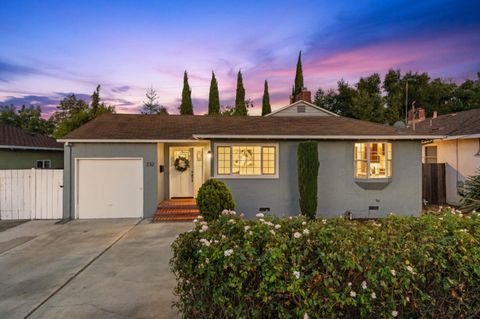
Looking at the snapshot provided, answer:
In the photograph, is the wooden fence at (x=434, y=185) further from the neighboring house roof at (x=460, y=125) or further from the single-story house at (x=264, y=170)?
the single-story house at (x=264, y=170)

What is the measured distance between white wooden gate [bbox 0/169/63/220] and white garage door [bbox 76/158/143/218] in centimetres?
80

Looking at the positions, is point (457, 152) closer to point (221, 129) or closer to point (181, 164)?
point (221, 129)

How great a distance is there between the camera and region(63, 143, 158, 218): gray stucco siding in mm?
9516

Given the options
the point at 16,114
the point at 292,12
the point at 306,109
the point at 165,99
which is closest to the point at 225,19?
the point at 292,12

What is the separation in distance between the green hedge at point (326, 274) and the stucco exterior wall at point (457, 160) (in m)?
10.7

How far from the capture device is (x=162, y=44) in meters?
13.0

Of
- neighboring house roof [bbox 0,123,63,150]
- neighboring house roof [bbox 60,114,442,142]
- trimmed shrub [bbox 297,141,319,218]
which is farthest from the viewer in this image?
neighboring house roof [bbox 0,123,63,150]

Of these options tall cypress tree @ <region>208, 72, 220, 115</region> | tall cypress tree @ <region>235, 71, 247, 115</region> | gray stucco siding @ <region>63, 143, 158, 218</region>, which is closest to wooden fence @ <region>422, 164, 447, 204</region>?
gray stucco siding @ <region>63, 143, 158, 218</region>

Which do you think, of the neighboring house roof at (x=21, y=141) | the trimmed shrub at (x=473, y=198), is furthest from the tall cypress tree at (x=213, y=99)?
the trimmed shrub at (x=473, y=198)

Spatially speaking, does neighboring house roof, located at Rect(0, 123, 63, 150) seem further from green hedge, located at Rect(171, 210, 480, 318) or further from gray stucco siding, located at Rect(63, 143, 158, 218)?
green hedge, located at Rect(171, 210, 480, 318)

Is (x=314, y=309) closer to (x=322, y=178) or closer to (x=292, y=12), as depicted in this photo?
(x=322, y=178)

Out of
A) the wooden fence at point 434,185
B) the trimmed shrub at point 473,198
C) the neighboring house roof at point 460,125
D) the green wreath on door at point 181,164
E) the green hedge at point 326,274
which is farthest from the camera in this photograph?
the wooden fence at point 434,185

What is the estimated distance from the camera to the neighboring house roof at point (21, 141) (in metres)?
12.4

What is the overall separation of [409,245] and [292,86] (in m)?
23.6
